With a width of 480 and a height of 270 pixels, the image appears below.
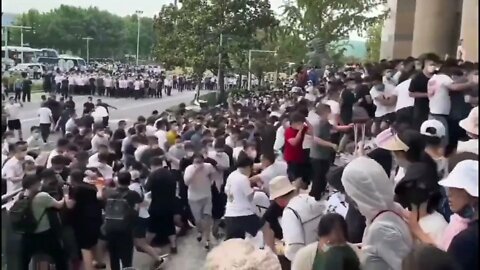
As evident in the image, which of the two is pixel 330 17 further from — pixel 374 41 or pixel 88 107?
pixel 88 107

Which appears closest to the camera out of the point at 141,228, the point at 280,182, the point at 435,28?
the point at 280,182

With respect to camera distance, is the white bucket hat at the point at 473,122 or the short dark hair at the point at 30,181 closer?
the white bucket hat at the point at 473,122

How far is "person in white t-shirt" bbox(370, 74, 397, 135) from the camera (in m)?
8.93

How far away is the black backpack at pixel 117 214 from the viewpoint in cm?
766

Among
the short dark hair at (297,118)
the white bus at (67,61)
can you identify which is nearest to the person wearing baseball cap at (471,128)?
the short dark hair at (297,118)

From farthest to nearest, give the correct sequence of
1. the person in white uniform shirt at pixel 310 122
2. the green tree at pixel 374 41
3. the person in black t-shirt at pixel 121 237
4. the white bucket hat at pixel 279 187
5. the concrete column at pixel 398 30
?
the concrete column at pixel 398 30, the green tree at pixel 374 41, the person in white uniform shirt at pixel 310 122, the person in black t-shirt at pixel 121 237, the white bucket hat at pixel 279 187

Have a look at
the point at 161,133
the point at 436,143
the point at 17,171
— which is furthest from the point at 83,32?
the point at 436,143

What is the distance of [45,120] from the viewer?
9.04 m

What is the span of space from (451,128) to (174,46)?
12.8m

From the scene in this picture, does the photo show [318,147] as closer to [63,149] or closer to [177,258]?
[177,258]

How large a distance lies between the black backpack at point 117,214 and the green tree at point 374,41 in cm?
557

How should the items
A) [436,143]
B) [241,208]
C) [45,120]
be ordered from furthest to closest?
[45,120] < [241,208] < [436,143]

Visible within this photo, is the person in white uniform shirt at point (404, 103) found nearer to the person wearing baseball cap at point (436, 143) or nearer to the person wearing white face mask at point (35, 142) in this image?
the person wearing baseball cap at point (436, 143)

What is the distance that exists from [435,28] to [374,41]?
136 cm
